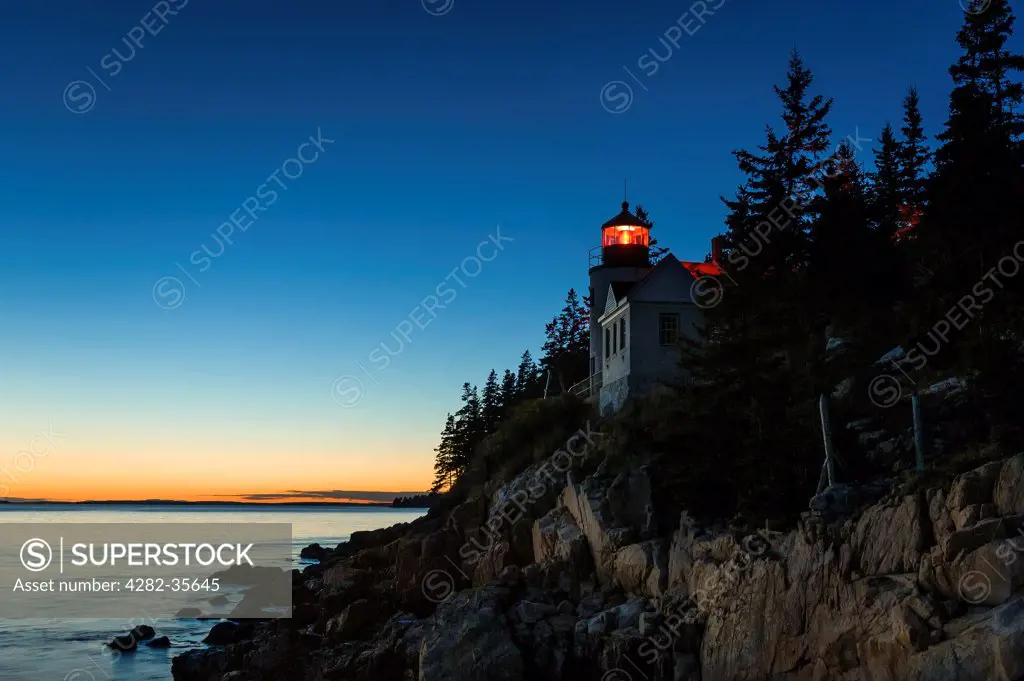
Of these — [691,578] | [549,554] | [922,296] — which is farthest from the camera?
[549,554]

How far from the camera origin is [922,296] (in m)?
21.2

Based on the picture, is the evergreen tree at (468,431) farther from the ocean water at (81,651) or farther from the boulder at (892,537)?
the boulder at (892,537)

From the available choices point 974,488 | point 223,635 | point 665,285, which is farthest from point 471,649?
point 223,635

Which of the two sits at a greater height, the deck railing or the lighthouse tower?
the lighthouse tower

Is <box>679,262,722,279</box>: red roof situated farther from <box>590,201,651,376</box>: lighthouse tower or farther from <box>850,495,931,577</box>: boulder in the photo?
<box>850,495,931,577</box>: boulder

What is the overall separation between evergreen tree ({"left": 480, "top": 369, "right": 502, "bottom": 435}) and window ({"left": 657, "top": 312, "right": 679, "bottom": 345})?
2803cm

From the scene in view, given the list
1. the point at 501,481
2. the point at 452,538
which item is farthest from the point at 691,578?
the point at 501,481

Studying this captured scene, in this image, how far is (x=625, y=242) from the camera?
39.7 meters

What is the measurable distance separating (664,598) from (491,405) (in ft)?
162

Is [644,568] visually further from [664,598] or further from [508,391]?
[508,391]

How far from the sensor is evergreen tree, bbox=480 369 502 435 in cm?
6467

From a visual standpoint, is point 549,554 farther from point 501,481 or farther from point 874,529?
point 874,529

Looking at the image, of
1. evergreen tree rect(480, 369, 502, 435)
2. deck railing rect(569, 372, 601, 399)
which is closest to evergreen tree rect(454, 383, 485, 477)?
evergreen tree rect(480, 369, 502, 435)

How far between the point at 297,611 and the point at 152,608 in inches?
882
